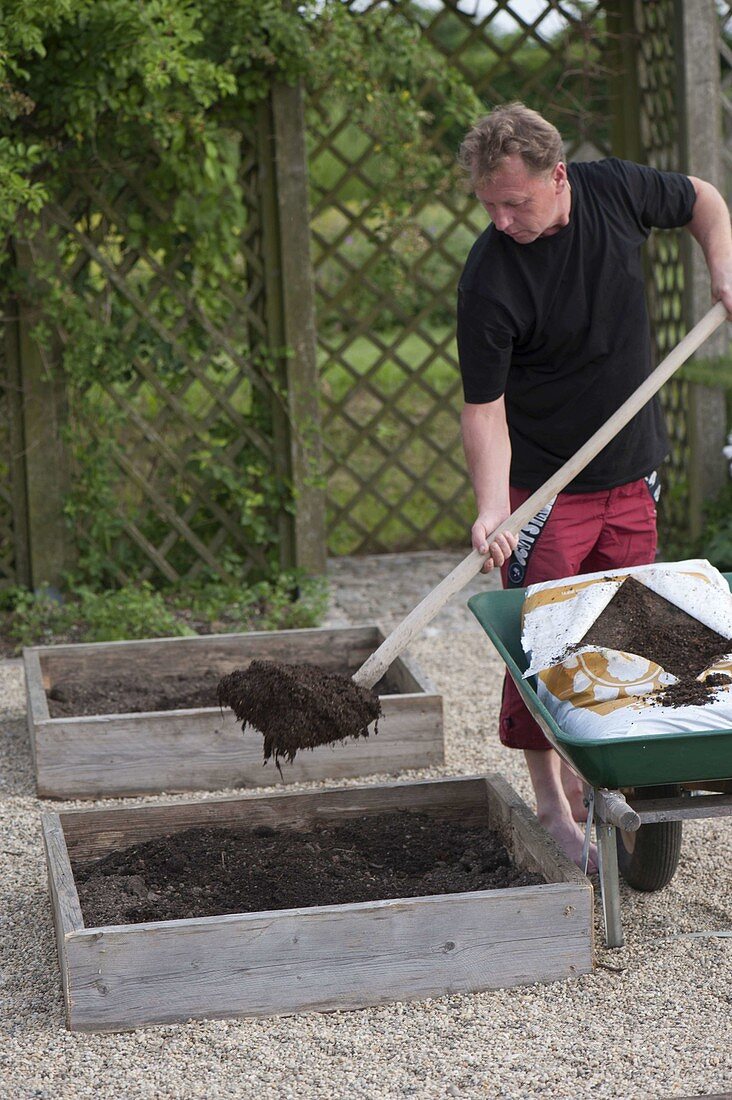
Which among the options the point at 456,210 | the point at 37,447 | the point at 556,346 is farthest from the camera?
the point at 456,210

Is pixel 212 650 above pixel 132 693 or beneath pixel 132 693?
above

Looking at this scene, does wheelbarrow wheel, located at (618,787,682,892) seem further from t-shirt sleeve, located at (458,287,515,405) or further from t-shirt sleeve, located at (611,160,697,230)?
t-shirt sleeve, located at (611,160,697,230)

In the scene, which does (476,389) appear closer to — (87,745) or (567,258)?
(567,258)

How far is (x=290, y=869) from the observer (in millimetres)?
2438

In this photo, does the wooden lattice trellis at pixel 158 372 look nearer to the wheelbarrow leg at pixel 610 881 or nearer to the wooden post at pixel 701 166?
the wooden post at pixel 701 166

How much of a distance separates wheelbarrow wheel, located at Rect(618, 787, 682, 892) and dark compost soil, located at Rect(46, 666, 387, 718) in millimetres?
1250

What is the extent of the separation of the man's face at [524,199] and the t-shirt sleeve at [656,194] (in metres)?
0.18

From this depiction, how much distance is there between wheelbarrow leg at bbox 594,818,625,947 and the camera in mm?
2150

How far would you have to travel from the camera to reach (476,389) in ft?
8.20

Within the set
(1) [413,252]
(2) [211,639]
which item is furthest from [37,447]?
(1) [413,252]

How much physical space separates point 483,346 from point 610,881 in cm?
100

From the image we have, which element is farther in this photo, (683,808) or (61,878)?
(61,878)

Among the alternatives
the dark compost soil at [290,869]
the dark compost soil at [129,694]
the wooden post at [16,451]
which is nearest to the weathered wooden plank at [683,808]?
the dark compost soil at [290,869]

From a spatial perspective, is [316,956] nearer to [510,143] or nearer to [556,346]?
[556,346]
